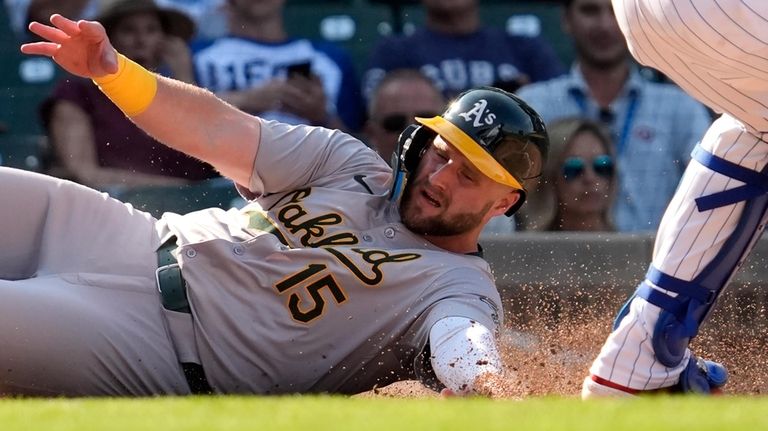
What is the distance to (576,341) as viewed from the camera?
17.1ft

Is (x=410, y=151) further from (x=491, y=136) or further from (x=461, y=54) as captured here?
(x=461, y=54)

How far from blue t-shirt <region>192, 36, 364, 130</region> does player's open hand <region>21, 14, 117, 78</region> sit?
10.6 feet

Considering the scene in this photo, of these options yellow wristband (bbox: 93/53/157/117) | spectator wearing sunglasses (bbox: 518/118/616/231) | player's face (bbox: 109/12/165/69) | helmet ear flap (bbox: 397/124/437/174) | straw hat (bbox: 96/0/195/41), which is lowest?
spectator wearing sunglasses (bbox: 518/118/616/231)

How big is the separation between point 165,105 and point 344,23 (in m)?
3.67

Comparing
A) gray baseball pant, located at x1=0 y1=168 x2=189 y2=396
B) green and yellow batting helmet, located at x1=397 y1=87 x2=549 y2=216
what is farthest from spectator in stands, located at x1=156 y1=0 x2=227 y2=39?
green and yellow batting helmet, located at x1=397 y1=87 x2=549 y2=216

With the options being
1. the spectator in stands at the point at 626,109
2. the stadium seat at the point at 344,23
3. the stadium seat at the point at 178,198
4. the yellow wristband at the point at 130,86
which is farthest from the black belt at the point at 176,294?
the stadium seat at the point at 344,23

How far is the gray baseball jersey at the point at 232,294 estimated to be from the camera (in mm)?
4238

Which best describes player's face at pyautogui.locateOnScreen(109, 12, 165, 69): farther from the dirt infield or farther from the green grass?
the green grass

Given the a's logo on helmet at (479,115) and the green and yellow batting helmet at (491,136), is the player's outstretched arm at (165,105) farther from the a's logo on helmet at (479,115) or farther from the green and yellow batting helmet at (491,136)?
the a's logo on helmet at (479,115)

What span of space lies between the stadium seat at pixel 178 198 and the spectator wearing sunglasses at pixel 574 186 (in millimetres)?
1468

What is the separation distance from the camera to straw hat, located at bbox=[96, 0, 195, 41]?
7934 millimetres

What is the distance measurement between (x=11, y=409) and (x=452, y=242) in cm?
195

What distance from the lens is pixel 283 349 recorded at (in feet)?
14.4

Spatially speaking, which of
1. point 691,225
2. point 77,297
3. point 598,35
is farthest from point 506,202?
point 598,35
